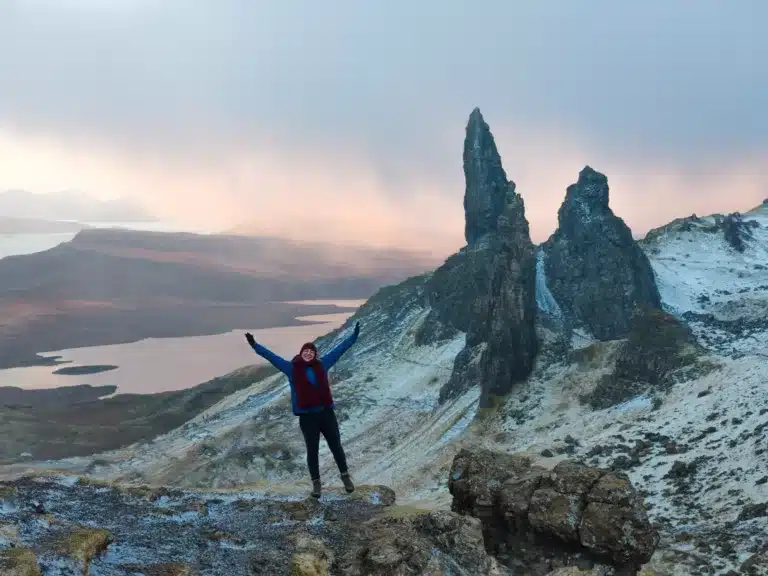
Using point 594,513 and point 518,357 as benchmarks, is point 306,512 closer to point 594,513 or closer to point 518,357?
point 594,513

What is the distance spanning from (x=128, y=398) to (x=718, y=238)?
129 meters

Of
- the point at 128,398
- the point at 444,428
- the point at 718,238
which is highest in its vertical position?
the point at 718,238

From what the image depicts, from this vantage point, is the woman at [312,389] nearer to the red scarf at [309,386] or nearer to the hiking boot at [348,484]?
the red scarf at [309,386]

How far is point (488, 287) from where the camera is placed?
271 ft

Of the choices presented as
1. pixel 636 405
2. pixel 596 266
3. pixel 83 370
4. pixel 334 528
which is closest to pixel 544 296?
pixel 596 266

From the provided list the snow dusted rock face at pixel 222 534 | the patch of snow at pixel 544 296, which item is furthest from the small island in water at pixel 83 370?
the snow dusted rock face at pixel 222 534

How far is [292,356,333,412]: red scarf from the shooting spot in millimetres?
12680

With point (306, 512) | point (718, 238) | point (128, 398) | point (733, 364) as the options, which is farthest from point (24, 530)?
point (128, 398)

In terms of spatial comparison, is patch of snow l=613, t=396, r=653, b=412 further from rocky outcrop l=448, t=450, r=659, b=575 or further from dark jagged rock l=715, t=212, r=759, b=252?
dark jagged rock l=715, t=212, r=759, b=252

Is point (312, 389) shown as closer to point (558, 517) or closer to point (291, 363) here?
point (291, 363)

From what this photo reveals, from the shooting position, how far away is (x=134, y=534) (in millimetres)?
10617

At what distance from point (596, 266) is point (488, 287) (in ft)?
65.0

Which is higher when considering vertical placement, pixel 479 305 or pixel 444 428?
pixel 479 305

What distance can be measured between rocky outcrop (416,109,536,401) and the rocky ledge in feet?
166
